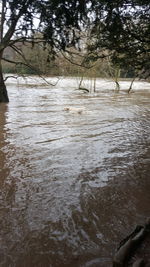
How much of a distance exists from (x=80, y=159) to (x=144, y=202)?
210 cm

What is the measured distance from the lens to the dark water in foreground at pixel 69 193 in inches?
116

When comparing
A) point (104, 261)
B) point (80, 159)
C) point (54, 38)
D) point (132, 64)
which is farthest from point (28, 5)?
point (104, 261)

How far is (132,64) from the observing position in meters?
6.11

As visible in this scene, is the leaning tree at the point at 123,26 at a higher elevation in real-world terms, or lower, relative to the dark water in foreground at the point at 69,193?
higher

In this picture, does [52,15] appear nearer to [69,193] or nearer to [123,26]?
[123,26]

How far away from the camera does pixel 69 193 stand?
420 centimetres

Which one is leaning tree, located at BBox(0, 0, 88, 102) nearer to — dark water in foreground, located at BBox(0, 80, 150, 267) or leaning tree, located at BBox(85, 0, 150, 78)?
leaning tree, located at BBox(85, 0, 150, 78)

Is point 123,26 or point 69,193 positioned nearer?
point 69,193

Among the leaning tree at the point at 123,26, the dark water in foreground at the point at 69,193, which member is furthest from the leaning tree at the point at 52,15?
the dark water in foreground at the point at 69,193

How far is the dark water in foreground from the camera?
2957 millimetres

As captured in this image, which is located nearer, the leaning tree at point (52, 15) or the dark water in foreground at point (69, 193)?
the dark water in foreground at point (69, 193)

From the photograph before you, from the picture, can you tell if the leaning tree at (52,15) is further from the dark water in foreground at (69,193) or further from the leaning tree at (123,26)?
the dark water in foreground at (69,193)

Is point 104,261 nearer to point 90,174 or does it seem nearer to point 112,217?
point 112,217

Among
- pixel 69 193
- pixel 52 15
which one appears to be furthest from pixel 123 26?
pixel 69 193
